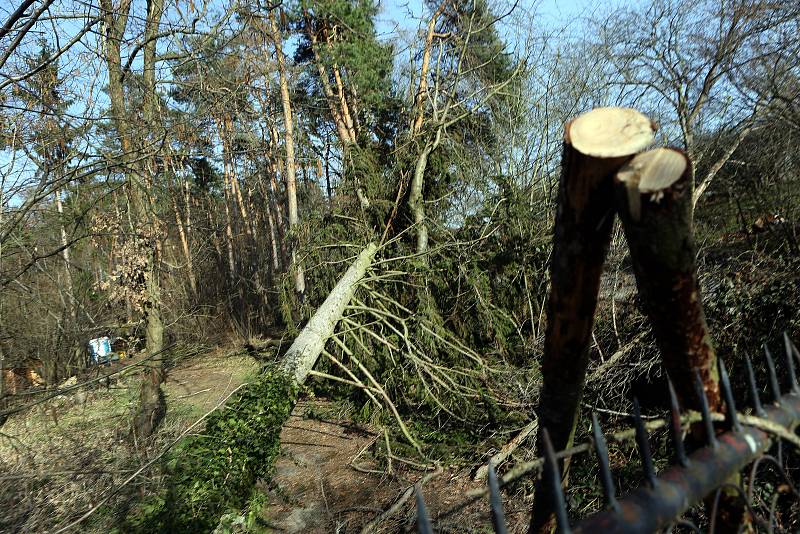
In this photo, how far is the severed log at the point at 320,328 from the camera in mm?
7248

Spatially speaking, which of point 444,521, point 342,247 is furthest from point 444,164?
point 444,521

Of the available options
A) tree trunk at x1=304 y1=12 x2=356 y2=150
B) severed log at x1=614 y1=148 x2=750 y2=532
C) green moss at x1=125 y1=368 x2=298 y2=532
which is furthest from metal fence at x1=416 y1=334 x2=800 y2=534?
tree trunk at x1=304 y1=12 x2=356 y2=150

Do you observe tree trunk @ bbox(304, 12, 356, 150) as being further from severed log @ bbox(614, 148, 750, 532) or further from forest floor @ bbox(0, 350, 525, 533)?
severed log @ bbox(614, 148, 750, 532)

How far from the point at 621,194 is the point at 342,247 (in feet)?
26.3

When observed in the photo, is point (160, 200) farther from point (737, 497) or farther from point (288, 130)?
point (737, 497)

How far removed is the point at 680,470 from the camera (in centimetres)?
126

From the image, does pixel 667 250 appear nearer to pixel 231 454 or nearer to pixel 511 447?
pixel 511 447

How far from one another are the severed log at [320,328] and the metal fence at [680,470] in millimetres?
6100

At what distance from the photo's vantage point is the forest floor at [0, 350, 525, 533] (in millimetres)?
4133

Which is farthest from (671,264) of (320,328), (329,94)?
(329,94)

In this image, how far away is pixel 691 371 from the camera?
4.72 feet

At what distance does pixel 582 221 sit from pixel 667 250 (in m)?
0.20

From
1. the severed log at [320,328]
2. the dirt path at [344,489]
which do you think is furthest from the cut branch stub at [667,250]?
the severed log at [320,328]

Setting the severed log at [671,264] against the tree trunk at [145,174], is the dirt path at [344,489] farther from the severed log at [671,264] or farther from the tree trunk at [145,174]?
the severed log at [671,264]
